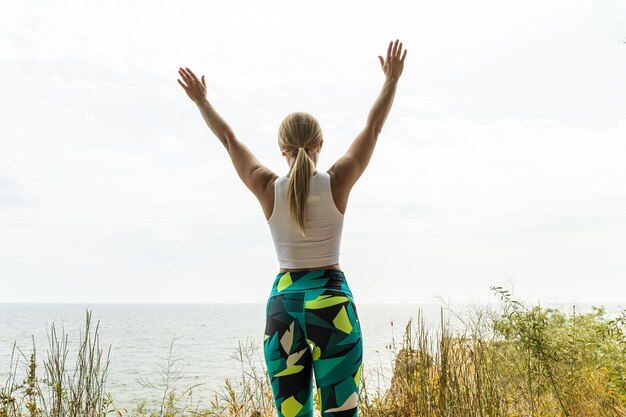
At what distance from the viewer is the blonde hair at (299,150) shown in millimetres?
1843

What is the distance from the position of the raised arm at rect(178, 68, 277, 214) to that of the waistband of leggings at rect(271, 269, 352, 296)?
0.30 metres

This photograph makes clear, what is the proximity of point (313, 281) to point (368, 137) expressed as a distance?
2.06 ft

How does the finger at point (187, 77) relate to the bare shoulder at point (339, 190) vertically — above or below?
above

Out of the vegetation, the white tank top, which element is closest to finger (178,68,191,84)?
the white tank top

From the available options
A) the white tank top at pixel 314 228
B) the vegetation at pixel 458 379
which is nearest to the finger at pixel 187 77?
the white tank top at pixel 314 228

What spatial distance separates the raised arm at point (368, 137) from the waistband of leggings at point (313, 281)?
0.29m

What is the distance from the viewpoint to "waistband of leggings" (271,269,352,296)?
1.85 metres

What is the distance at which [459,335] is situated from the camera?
10.4ft

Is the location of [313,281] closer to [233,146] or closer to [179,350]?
[233,146]

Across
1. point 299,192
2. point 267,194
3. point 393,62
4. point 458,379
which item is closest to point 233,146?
point 267,194

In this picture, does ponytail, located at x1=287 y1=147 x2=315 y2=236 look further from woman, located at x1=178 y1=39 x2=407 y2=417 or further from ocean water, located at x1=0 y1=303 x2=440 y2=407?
ocean water, located at x1=0 y1=303 x2=440 y2=407

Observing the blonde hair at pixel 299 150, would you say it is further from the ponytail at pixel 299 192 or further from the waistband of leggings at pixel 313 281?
the waistband of leggings at pixel 313 281

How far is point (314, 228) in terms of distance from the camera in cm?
187

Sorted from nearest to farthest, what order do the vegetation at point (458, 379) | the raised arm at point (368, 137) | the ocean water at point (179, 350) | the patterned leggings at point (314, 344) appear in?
the patterned leggings at point (314, 344)
the raised arm at point (368, 137)
the vegetation at point (458, 379)
the ocean water at point (179, 350)
